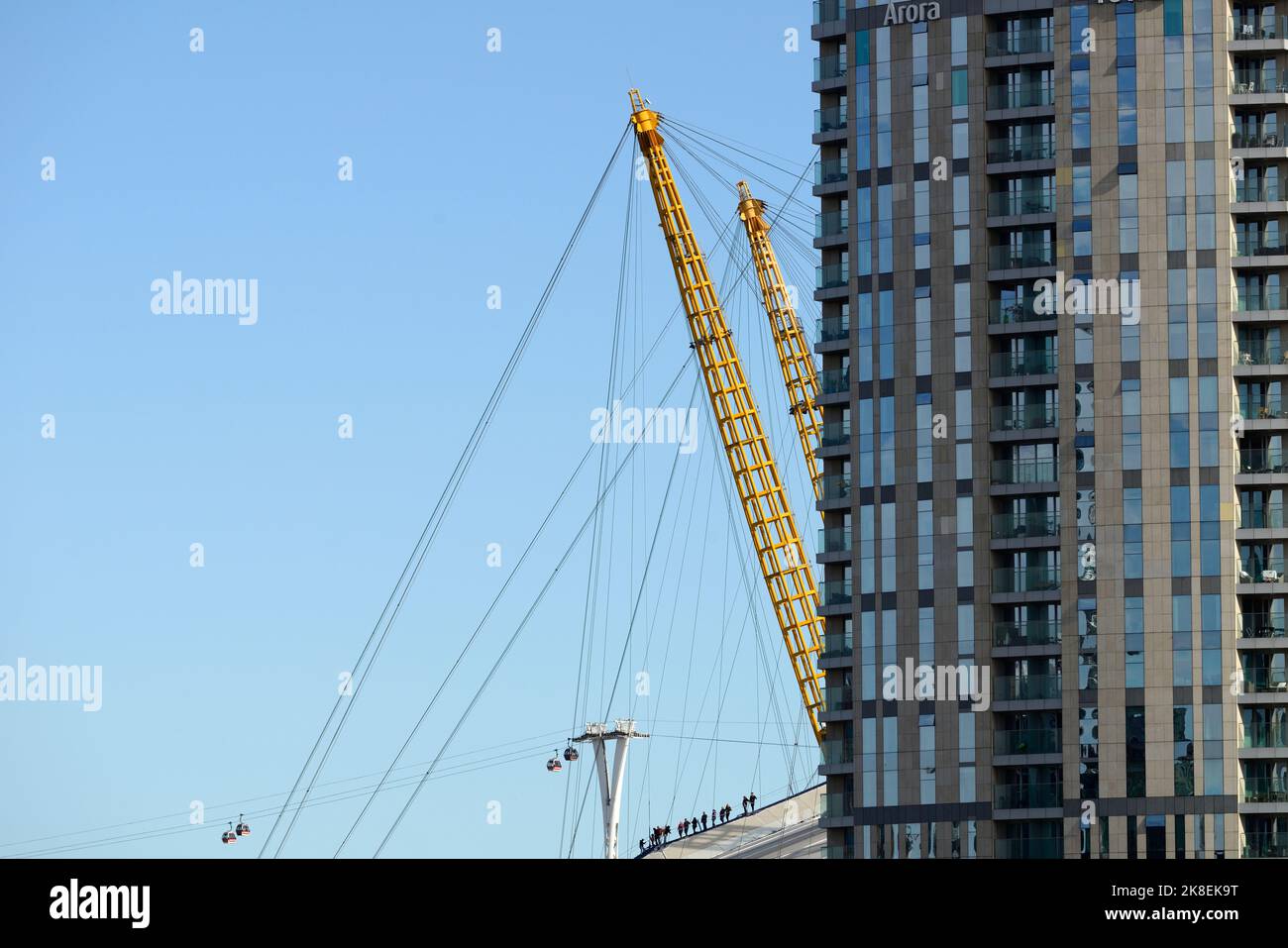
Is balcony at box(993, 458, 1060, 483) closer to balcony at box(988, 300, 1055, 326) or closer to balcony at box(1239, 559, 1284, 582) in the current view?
balcony at box(988, 300, 1055, 326)

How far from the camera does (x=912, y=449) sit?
576 feet

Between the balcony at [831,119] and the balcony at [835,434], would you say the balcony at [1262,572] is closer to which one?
the balcony at [835,434]

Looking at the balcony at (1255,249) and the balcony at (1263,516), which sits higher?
the balcony at (1255,249)

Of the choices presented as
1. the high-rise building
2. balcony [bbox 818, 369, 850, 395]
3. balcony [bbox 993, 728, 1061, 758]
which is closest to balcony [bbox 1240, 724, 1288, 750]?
the high-rise building

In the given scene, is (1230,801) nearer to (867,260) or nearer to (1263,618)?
(1263,618)

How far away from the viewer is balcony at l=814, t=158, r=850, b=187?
181 meters

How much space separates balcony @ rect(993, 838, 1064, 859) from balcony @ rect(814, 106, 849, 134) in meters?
53.0

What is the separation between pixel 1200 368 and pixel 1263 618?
57.4 feet

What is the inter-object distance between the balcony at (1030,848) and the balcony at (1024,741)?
6.13m

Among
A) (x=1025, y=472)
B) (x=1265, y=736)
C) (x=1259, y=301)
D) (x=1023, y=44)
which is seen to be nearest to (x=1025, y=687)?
(x=1025, y=472)

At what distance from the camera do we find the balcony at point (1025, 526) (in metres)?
173

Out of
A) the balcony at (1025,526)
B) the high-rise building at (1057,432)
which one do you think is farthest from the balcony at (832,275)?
the balcony at (1025,526)
